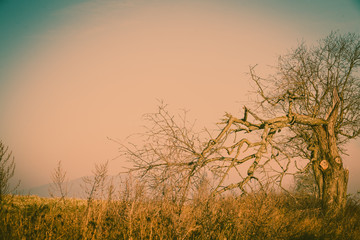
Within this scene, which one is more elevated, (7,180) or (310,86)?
(310,86)

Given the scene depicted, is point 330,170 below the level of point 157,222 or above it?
above

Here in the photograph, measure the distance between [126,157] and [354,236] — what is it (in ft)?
21.2

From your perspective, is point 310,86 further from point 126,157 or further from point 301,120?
point 126,157

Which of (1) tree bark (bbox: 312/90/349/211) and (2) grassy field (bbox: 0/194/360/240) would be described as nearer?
(2) grassy field (bbox: 0/194/360/240)

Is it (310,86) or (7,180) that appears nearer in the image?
(7,180)

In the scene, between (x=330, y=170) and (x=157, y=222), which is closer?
(x=157, y=222)

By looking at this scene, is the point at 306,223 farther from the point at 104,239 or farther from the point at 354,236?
the point at 104,239

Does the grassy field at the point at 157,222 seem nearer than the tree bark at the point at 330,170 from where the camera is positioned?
Yes

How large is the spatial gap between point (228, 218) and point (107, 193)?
8.94 feet

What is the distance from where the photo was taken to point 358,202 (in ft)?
28.8

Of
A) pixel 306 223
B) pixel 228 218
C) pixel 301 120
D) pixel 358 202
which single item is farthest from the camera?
pixel 358 202

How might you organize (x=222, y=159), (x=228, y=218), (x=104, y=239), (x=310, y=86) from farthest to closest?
(x=310, y=86) < (x=222, y=159) < (x=228, y=218) < (x=104, y=239)

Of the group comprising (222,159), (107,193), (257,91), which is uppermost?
(257,91)

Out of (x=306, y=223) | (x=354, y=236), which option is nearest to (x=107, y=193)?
(x=306, y=223)
